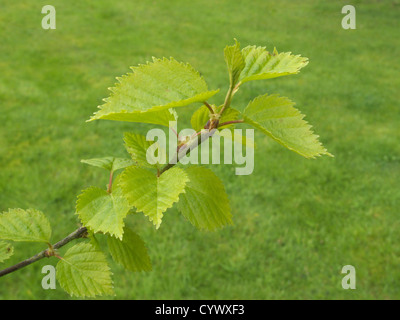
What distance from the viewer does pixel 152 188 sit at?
567 mm

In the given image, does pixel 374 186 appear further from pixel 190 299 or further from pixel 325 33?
pixel 325 33

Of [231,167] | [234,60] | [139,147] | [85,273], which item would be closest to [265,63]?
[234,60]

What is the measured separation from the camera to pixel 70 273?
768 mm

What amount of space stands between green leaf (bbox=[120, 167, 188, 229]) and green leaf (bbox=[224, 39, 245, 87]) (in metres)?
0.16

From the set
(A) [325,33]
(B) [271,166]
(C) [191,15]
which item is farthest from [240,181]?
(C) [191,15]

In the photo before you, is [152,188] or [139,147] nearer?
[152,188]

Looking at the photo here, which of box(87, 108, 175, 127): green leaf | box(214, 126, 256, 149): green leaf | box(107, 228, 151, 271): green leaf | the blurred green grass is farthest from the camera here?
the blurred green grass

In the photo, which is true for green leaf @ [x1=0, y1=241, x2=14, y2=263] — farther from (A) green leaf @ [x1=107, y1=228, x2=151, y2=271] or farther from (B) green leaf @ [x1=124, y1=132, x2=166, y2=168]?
(B) green leaf @ [x1=124, y1=132, x2=166, y2=168]

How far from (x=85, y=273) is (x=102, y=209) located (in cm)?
20

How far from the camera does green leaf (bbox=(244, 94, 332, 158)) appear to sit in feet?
1.85

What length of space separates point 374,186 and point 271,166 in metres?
1.01

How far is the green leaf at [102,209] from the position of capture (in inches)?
23.5

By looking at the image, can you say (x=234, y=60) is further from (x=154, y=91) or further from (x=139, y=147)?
(x=139, y=147)

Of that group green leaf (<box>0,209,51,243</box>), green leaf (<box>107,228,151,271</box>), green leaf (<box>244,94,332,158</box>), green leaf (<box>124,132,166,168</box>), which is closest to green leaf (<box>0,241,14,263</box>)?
green leaf (<box>0,209,51,243</box>)
